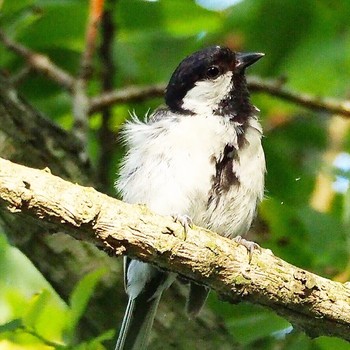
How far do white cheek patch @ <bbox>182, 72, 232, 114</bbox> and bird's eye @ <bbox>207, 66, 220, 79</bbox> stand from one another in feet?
0.07

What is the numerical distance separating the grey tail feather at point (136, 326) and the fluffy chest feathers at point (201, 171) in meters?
0.46

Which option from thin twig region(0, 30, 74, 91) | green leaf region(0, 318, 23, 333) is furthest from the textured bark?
green leaf region(0, 318, 23, 333)

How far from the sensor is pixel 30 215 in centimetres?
266

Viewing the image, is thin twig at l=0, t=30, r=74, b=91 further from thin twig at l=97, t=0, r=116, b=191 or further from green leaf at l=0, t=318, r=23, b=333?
green leaf at l=0, t=318, r=23, b=333

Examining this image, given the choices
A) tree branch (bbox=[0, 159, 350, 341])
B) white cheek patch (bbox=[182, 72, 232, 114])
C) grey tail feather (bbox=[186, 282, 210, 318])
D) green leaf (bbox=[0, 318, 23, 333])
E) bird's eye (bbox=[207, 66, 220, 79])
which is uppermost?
bird's eye (bbox=[207, 66, 220, 79])

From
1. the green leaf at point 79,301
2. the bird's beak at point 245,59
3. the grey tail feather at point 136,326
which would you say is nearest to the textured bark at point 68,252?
the grey tail feather at point 136,326

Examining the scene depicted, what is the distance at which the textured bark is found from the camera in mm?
3963

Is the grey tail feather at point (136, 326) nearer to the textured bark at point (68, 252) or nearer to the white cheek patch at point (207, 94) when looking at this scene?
the textured bark at point (68, 252)

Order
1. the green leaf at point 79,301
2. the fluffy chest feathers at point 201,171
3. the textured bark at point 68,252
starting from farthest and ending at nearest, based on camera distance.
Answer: the textured bark at point 68,252
the fluffy chest feathers at point 201,171
the green leaf at point 79,301

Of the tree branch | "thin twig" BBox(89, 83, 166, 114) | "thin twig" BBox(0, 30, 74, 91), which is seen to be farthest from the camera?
"thin twig" BBox(89, 83, 166, 114)

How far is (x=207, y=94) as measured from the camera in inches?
166

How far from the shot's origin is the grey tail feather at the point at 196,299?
12.5 feet

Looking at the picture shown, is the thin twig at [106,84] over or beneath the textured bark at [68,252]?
over

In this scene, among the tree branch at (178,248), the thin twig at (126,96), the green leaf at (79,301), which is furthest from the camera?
the thin twig at (126,96)
